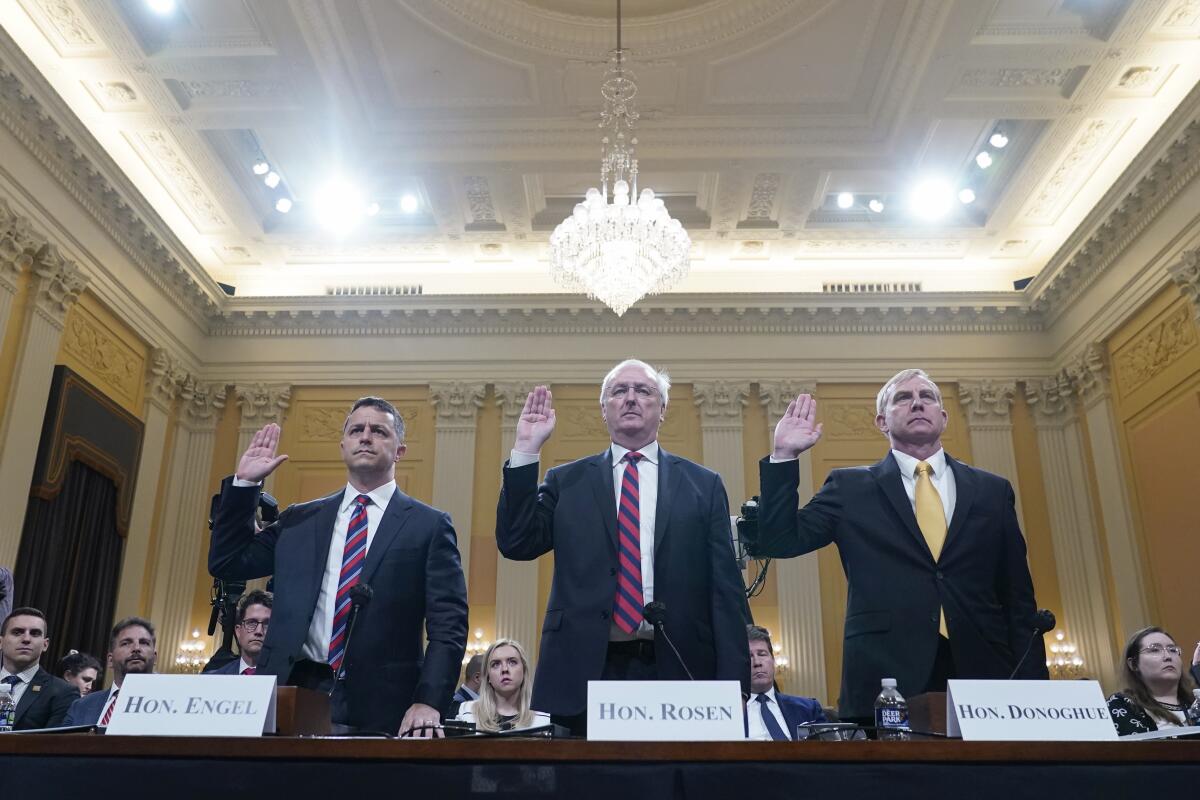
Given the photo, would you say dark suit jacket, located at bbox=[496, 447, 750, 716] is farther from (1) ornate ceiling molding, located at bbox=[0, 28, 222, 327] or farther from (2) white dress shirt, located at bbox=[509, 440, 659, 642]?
(1) ornate ceiling molding, located at bbox=[0, 28, 222, 327]

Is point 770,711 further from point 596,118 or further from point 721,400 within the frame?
point 721,400

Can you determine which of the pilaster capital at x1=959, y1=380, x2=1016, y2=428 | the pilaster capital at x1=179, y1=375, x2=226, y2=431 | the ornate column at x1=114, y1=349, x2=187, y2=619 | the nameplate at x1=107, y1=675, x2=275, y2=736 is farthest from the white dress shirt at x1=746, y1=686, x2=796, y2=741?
the pilaster capital at x1=179, y1=375, x2=226, y2=431

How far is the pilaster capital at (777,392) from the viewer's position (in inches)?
472

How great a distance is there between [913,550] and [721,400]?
369 inches

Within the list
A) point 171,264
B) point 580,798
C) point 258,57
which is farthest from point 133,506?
point 580,798

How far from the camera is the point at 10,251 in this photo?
8367mm

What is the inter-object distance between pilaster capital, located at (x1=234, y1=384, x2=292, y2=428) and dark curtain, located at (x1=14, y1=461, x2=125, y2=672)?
86.6 inches

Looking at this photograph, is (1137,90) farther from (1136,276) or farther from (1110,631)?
(1110,631)

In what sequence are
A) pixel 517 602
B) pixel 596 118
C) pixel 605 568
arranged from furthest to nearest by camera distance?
pixel 517 602
pixel 596 118
pixel 605 568

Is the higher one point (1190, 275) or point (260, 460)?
point (1190, 275)

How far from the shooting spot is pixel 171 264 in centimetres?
1112

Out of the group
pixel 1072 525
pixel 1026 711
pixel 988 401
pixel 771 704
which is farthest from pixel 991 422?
pixel 1026 711

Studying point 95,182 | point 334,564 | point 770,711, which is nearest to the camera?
point 334,564

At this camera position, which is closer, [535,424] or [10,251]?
[535,424]
